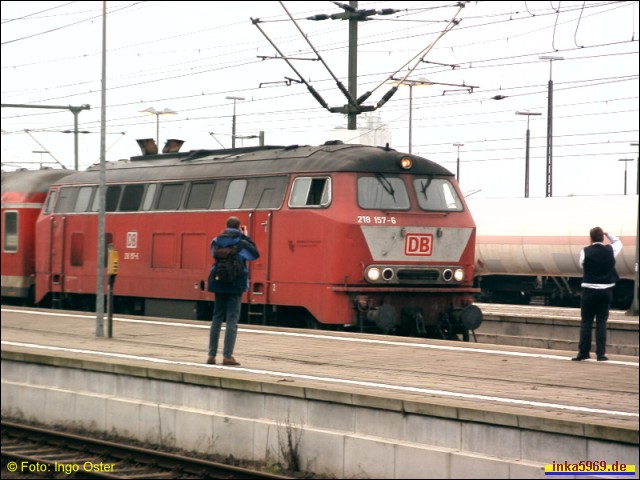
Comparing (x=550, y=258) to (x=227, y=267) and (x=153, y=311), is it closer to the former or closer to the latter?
(x=153, y=311)

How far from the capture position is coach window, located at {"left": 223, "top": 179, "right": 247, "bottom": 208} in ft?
68.2

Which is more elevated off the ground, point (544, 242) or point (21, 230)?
point (544, 242)

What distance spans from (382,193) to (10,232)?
12137mm

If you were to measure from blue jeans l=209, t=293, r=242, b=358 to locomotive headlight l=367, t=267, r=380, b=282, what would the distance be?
529 cm

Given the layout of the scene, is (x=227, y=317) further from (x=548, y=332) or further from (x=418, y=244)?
(x=548, y=332)

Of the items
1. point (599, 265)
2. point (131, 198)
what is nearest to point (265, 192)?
point (131, 198)

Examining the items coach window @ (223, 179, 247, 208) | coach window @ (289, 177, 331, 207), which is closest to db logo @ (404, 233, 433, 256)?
coach window @ (289, 177, 331, 207)

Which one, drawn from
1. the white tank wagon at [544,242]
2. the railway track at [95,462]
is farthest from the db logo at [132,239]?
the white tank wagon at [544,242]

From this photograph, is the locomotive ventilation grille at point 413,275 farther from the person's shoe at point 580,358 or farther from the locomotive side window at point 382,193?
the person's shoe at point 580,358

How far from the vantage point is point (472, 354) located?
48.9 ft

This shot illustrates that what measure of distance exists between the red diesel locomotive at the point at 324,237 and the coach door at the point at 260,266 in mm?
24

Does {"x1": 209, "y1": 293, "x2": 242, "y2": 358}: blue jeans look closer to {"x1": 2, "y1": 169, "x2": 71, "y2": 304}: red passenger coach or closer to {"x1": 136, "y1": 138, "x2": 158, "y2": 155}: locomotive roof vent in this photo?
{"x1": 136, "y1": 138, "x2": 158, "y2": 155}: locomotive roof vent

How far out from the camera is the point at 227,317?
44.9 feet

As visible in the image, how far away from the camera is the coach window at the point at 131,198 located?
77.0 ft
